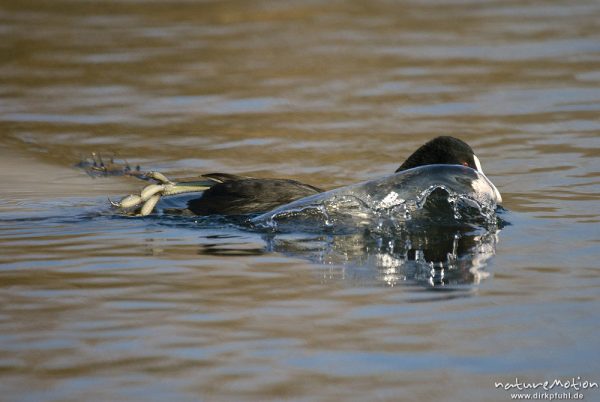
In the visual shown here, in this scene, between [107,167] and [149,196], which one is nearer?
[149,196]

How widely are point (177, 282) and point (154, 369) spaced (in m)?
1.15

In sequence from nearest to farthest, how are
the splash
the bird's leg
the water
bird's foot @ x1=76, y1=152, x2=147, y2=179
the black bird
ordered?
the water → the splash → the black bird → the bird's leg → bird's foot @ x1=76, y1=152, x2=147, y2=179

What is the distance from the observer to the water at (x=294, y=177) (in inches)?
153

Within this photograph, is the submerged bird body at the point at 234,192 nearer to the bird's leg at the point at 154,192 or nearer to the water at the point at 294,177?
the bird's leg at the point at 154,192

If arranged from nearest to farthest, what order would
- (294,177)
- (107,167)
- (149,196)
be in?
(149,196) < (294,177) < (107,167)

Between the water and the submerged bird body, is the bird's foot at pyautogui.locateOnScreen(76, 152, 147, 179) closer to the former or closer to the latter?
the water

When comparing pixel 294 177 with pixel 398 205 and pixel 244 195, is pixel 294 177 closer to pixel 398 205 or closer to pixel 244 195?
pixel 244 195

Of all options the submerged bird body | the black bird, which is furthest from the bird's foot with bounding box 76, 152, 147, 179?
the black bird

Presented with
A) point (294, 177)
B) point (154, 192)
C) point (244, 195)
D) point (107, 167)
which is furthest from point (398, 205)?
point (107, 167)

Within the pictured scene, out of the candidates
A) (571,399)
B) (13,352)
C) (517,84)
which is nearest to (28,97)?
(517,84)

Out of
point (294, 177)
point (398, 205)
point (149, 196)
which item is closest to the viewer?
point (398, 205)

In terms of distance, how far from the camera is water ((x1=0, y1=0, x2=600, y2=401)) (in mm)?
3889

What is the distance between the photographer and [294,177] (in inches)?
316

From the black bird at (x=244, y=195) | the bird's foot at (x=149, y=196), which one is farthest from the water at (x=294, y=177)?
the black bird at (x=244, y=195)
